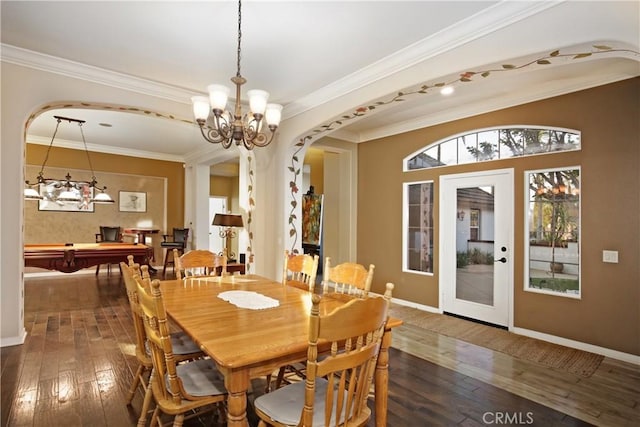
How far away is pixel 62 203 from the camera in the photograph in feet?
23.7

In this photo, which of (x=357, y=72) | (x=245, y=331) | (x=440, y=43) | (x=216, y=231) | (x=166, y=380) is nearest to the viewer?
(x=245, y=331)

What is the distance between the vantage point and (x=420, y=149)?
16.5ft

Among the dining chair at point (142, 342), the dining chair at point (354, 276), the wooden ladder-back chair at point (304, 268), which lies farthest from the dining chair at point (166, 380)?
the wooden ladder-back chair at point (304, 268)

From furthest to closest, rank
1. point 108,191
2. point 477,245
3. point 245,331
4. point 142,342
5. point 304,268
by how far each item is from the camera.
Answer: point 108,191, point 477,245, point 304,268, point 142,342, point 245,331

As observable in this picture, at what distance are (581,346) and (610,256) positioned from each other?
0.96 metres

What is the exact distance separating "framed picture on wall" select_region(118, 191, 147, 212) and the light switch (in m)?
8.61

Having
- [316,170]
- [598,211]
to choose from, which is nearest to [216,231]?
[316,170]

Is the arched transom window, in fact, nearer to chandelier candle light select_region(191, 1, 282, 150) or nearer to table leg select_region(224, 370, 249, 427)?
chandelier candle light select_region(191, 1, 282, 150)

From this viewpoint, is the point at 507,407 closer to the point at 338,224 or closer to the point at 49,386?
the point at 49,386

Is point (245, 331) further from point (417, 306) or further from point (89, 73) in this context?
point (417, 306)

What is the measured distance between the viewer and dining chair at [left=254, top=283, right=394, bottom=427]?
4.10 feet

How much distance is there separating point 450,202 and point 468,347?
1993 millimetres

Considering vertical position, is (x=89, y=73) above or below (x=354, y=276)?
above

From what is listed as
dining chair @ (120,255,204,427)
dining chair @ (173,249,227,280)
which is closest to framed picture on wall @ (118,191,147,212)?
dining chair @ (173,249,227,280)
